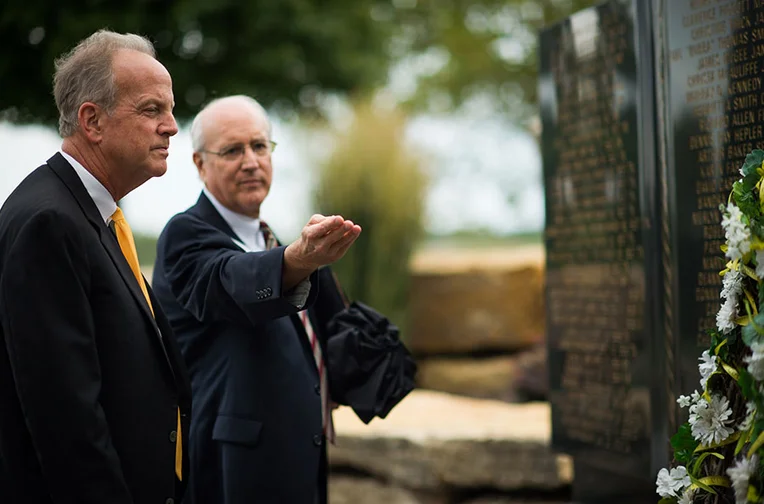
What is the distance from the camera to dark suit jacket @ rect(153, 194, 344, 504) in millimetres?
3076

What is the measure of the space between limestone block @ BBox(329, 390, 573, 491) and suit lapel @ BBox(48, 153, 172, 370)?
319cm

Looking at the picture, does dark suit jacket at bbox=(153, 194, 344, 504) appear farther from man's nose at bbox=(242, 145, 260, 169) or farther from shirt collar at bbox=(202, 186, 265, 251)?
man's nose at bbox=(242, 145, 260, 169)

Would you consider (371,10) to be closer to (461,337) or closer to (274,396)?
(461,337)

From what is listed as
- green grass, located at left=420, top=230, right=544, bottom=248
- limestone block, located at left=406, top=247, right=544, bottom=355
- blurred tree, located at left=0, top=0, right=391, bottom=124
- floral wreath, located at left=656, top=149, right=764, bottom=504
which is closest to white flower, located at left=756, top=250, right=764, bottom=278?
floral wreath, located at left=656, top=149, right=764, bottom=504

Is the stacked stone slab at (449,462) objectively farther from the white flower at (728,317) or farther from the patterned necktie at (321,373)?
the white flower at (728,317)

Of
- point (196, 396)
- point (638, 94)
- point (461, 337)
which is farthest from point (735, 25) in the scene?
point (461, 337)

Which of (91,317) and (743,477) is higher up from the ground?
(91,317)

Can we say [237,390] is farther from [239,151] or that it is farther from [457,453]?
[457,453]

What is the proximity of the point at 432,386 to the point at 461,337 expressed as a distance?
52 centimetres

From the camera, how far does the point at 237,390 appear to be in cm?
310

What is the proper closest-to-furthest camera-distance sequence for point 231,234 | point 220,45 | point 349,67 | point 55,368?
point 55,368 < point 231,234 < point 220,45 < point 349,67

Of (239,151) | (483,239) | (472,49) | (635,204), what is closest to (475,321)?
(483,239)

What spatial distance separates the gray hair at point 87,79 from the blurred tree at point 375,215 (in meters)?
5.94

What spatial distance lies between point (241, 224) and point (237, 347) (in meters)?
0.46
